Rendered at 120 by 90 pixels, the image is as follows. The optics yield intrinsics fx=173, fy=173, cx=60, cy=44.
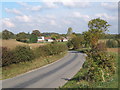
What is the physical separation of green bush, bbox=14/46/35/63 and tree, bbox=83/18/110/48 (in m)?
23.9

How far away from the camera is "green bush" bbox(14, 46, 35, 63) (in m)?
19.5

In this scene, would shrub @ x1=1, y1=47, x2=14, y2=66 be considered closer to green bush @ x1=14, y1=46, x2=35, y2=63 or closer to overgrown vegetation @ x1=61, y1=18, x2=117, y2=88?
green bush @ x1=14, y1=46, x2=35, y2=63

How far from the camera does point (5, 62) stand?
17219 millimetres

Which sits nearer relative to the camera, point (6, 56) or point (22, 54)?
point (6, 56)

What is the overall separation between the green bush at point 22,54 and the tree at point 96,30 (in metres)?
23.9

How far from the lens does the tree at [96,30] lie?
43.0 meters

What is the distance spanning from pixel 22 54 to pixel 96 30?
27111mm

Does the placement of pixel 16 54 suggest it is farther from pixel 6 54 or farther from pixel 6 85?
pixel 6 85

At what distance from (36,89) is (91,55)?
16.8 ft

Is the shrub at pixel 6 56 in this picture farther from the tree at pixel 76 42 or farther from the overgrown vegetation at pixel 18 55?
the tree at pixel 76 42

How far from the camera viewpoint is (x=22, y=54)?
20.4m

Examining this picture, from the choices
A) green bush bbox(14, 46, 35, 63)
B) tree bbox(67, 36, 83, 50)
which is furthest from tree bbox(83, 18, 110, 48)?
green bush bbox(14, 46, 35, 63)

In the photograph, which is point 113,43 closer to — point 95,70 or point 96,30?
point 96,30

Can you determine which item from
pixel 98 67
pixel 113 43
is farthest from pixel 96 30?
pixel 98 67
